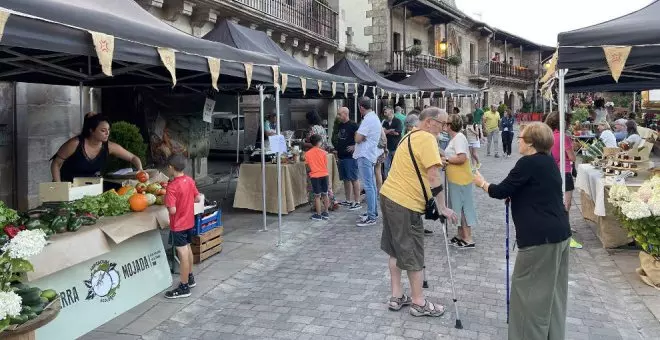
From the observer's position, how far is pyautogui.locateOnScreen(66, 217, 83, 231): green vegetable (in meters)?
3.70

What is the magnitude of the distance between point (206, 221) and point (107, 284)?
1787 mm

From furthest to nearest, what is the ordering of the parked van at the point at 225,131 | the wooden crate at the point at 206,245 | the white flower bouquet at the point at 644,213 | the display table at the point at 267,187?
the parked van at the point at 225,131 < the display table at the point at 267,187 < the wooden crate at the point at 206,245 < the white flower bouquet at the point at 644,213

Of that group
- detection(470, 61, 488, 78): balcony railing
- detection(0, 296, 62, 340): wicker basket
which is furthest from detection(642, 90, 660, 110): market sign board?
detection(0, 296, 62, 340): wicker basket

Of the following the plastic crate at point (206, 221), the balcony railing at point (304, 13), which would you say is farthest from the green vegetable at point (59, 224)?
the balcony railing at point (304, 13)

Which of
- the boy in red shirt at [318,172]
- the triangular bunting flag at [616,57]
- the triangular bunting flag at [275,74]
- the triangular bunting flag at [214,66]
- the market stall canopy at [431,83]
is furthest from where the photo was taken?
the market stall canopy at [431,83]

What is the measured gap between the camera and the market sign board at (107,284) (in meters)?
3.61

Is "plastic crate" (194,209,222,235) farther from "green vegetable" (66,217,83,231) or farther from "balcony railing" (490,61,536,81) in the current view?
"balcony railing" (490,61,536,81)

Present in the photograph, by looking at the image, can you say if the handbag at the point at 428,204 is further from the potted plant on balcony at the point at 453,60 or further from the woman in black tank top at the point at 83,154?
the potted plant on balcony at the point at 453,60

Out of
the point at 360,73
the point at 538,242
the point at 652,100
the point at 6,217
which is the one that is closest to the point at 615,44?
the point at 538,242

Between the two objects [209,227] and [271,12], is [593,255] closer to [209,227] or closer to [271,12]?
[209,227]

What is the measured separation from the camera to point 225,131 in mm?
16500

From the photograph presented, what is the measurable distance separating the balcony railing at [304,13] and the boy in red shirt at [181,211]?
8.23 meters

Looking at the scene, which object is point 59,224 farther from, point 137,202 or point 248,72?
point 248,72

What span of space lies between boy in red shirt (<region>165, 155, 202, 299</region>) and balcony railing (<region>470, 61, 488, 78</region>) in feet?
99.0
